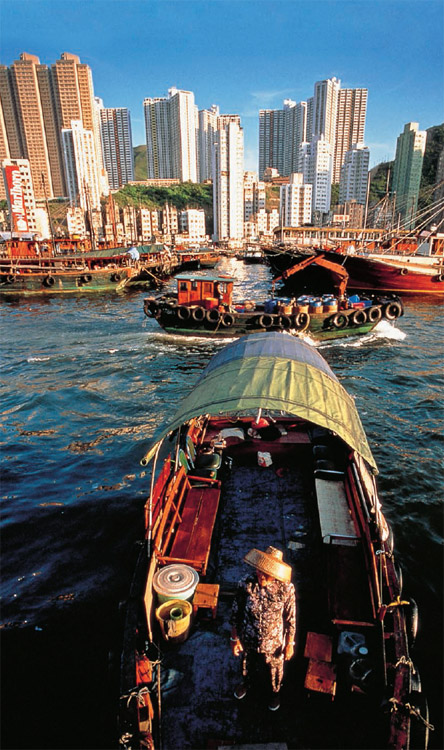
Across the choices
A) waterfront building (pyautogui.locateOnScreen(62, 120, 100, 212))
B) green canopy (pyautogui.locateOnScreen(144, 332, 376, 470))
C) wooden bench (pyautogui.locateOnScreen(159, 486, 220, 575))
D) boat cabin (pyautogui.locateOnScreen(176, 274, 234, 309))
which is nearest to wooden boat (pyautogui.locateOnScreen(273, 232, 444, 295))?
boat cabin (pyautogui.locateOnScreen(176, 274, 234, 309))

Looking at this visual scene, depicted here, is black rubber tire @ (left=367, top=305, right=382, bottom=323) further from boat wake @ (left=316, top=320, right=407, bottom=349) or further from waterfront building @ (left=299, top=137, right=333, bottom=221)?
waterfront building @ (left=299, top=137, right=333, bottom=221)

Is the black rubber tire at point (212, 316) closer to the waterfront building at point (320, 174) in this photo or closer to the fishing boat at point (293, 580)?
the fishing boat at point (293, 580)

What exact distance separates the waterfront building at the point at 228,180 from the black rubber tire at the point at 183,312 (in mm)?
120835

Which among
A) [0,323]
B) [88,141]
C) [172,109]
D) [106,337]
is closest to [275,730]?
[106,337]

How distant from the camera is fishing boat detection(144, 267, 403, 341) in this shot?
22.2 m

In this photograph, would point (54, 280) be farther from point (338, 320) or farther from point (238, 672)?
point (238, 672)

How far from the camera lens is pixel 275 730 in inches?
154

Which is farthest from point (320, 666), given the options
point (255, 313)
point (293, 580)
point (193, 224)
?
point (193, 224)

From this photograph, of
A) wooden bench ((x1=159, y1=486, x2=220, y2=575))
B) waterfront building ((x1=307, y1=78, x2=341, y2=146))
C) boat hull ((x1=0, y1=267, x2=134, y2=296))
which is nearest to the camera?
wooden bench ((x1=159, y1=486, x2=220, y2=575))

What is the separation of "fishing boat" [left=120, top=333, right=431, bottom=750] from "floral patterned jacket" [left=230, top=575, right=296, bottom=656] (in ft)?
3.00

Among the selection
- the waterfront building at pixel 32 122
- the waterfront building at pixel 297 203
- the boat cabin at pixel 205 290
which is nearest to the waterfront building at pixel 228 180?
the waterfront building at pixel 297 203

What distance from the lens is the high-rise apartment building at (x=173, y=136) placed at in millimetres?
178375

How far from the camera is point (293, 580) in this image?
5.62 m

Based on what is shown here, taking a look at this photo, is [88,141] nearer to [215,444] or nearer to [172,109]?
[172,109]
